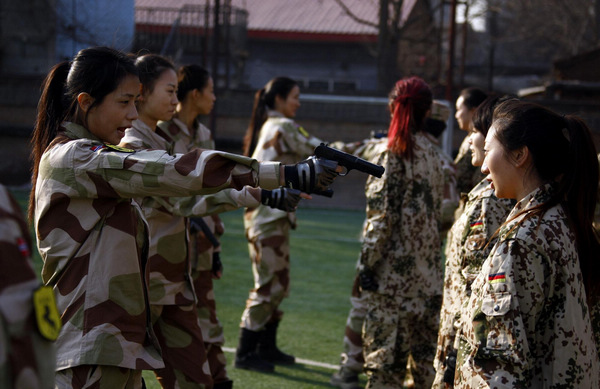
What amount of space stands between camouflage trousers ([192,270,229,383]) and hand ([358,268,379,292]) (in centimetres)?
102

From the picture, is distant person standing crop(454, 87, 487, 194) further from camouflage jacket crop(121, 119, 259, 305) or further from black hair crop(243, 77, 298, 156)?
camouflage jacket crop(121, 119, 259, 305)

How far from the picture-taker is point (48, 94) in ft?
10.4

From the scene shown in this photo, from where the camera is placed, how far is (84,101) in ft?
10.0

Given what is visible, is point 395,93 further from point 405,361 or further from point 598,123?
point 598,123

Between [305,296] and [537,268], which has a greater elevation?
[537,268]

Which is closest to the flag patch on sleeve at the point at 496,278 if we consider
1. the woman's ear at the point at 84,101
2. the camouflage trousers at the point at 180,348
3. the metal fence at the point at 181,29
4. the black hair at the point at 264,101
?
the woman's ear at the point at 84,101

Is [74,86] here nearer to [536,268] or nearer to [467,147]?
[536,268]

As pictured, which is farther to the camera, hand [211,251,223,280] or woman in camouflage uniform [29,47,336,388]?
hand [211,251,223,280]

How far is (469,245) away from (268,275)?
2.89 meters

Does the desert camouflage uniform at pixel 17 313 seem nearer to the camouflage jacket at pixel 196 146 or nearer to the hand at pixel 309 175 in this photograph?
the hand at pixel 309 175

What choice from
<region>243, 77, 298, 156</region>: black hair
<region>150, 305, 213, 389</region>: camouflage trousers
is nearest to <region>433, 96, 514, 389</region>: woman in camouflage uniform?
<region>150, 305, 213, 389</region>: camouflage trousers

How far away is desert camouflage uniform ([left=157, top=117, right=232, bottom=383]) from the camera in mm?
5059

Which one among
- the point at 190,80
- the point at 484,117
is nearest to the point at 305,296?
the point at 190,80

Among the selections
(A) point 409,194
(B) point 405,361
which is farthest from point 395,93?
(B) point 405,361
